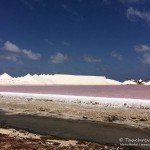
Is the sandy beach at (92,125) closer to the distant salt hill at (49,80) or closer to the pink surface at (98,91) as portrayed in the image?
the pink surface at (98,91)

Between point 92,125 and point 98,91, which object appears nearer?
point 92,125

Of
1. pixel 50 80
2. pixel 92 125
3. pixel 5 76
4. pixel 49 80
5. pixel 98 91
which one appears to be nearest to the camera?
pixel 92 125

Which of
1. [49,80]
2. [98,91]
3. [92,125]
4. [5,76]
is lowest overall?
[92,125]

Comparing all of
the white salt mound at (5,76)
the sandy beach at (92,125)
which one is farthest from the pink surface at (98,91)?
the white salt mound at (5,76)

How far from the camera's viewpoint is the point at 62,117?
19312 mm

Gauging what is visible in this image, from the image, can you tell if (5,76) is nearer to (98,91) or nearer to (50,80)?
(50,80)

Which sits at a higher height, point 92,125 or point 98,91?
point 98,91

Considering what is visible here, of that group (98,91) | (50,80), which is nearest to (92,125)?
(98,91)

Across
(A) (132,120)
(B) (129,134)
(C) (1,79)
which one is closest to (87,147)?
(B) (129,134)

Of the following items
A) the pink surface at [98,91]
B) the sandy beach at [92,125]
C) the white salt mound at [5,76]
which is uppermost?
the white salt mound at [5,76]

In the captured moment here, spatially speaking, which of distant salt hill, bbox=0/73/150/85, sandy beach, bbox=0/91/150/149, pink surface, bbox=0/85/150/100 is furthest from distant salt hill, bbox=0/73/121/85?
sandy beach, bbox=0/91/150/149

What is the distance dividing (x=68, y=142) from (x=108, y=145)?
52.6 inches

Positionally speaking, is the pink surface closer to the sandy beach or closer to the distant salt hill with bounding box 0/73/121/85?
the sandy beach

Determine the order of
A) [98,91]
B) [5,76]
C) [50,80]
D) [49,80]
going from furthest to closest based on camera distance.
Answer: [50,80] → [49,80] → [5,76] → [98,91]
